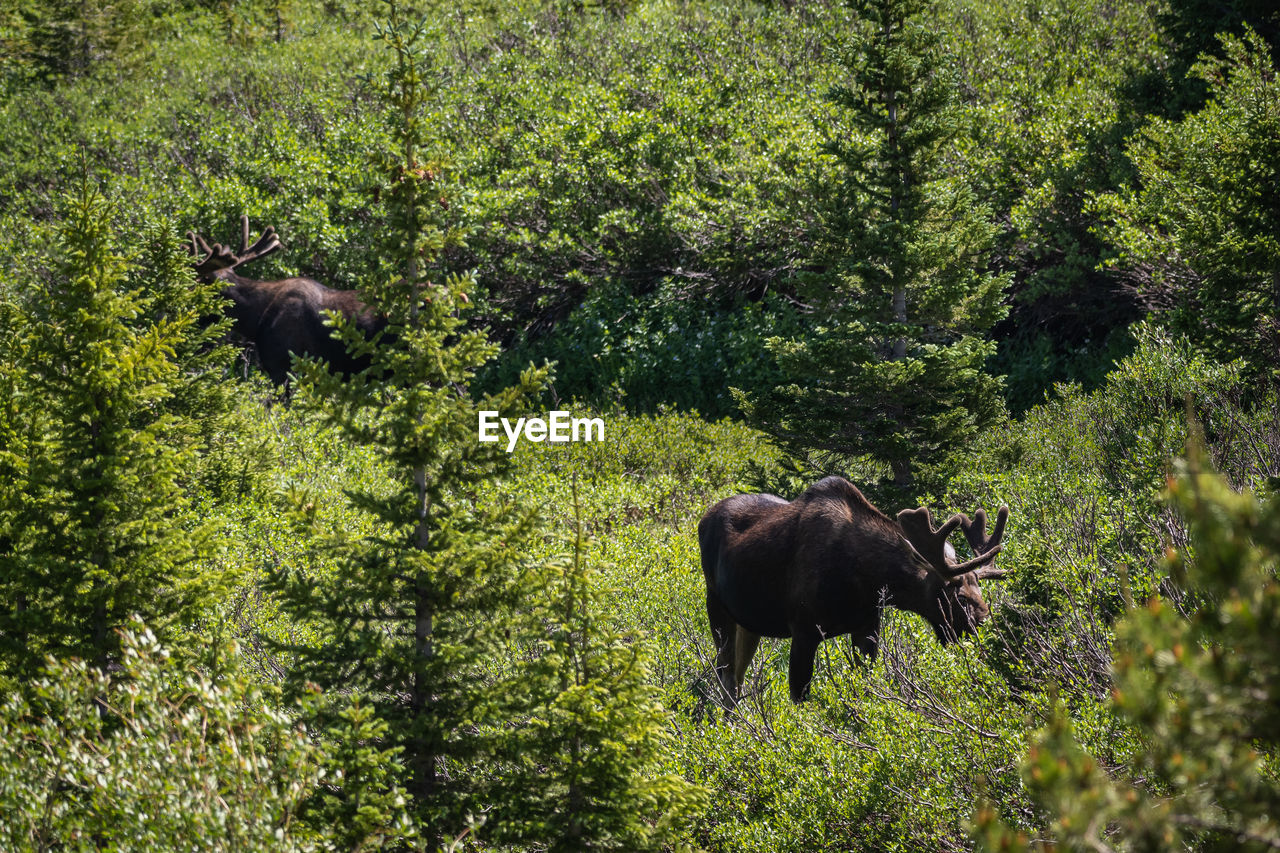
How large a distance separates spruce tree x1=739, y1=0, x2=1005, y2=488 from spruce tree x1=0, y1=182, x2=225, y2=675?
635 centimetres

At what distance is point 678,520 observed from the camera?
15.0 meters

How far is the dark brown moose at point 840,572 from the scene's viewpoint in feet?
27.7

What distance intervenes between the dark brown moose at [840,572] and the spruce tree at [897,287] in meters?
3.05

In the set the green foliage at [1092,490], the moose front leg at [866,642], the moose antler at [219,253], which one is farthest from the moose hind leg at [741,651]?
the moose antler at [219,253]

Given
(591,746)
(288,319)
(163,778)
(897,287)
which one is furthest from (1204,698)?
(288,319)

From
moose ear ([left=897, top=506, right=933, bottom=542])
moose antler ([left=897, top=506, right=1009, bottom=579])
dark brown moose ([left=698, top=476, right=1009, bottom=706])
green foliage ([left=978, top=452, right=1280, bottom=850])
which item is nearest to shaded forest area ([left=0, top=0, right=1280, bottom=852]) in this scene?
green foliage ([left=978, top=452, right=1280, bottom=850])

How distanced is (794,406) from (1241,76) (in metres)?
5.78

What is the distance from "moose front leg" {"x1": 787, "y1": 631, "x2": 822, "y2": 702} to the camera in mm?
8750

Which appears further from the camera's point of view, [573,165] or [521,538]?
[573,165]

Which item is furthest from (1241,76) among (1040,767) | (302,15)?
(302,15)

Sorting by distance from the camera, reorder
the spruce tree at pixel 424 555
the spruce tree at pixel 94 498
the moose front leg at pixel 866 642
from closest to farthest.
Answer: the spruce tree at pixel 424 555 < the spruce tree at pixel 94 498 < the moose front leg at pixel 866 642

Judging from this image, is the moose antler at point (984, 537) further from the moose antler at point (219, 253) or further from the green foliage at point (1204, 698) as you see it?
the moose antler at point (219, 253)

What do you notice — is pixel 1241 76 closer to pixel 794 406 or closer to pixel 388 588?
pixel 794 406

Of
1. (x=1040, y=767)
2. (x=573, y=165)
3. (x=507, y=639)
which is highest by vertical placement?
(x=573, y=165)
